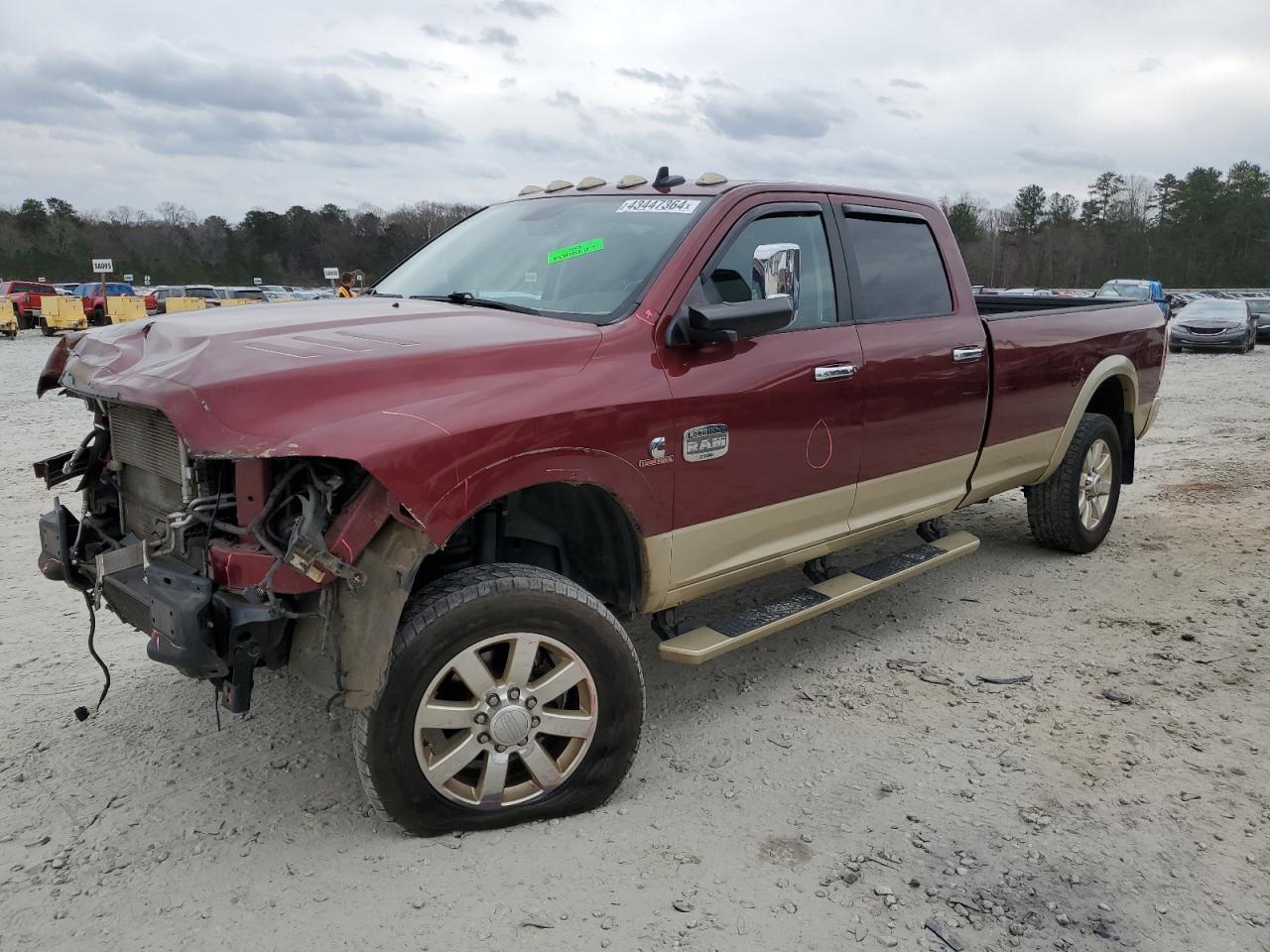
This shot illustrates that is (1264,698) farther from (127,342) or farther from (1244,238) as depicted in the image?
(1244,238)

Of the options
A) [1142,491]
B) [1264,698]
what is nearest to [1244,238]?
[1142,491]

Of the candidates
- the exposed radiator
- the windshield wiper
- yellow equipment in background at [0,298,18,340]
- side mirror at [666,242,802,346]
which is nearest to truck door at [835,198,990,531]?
side mirror at [666,242,802,346]

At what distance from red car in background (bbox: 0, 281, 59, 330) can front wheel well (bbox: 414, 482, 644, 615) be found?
3382 centimetres

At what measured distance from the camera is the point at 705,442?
134 inches

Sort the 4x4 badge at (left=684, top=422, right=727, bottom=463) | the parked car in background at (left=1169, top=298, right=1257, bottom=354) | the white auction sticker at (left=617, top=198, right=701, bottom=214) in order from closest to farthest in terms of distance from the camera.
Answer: the 4x4 badge at (left=684, top=422, right=727, bottom=463)
the white auction sticker at (left=617, top=198, right=701, bottom=214)
the parked car in background at (left=1169, top=298, right=1257, bottom=354)

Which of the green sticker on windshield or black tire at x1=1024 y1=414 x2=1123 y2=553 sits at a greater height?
the green sticker on windshield

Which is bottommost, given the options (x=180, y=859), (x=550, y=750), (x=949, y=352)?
(x=180, y=859)

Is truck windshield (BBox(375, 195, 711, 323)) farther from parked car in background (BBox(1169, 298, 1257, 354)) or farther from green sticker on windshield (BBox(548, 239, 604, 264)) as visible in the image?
parked car in background (BBox(1169, 298, 1257, 354))

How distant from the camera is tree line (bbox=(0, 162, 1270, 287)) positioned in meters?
68.0

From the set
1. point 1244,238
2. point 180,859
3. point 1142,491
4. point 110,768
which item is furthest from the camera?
point 1244,238

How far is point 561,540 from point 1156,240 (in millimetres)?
82122

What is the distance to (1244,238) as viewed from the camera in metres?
70.7

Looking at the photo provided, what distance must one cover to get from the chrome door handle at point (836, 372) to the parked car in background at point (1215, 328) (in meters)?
23.2

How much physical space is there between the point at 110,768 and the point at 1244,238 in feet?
275
